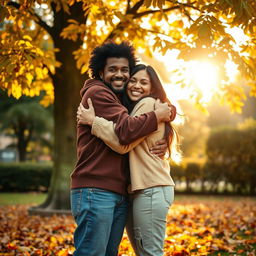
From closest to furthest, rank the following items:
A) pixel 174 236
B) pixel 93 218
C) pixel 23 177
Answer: pixel 93 218
pixel 174 236
pixel 23 177

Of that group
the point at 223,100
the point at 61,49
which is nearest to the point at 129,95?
the point at 223,100

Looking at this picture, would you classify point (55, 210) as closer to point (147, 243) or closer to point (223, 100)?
point (223, 100)

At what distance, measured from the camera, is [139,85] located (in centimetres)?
334

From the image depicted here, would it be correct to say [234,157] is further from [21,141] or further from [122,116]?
[21,141]

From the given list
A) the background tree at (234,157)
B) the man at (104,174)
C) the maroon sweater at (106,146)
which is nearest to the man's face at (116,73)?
the man at (104,174)

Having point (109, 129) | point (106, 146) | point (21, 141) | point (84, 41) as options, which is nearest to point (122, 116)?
point (109, 129)

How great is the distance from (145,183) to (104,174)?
1.06 feet

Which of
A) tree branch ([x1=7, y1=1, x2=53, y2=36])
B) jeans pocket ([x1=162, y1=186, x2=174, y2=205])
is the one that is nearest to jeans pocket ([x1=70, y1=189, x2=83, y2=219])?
jeans pocket ([x1=162, y1=186, x2=174, y2=205])

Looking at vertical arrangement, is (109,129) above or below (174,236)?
above

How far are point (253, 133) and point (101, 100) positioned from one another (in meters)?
15.0

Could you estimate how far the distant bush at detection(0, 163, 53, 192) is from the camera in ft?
61.0

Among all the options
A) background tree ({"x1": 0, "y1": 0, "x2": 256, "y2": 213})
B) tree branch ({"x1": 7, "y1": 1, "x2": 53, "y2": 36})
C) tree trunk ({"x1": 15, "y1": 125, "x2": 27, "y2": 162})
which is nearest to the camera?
background tree ({"x1": 0, "y1": 0, "x2": 256, "y2": 213})

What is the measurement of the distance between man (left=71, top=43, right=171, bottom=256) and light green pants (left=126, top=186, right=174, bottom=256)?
0.16m

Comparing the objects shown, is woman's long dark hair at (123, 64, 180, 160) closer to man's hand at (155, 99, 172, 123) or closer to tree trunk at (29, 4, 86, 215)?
man's hand at (155, 99, 172, 123)
